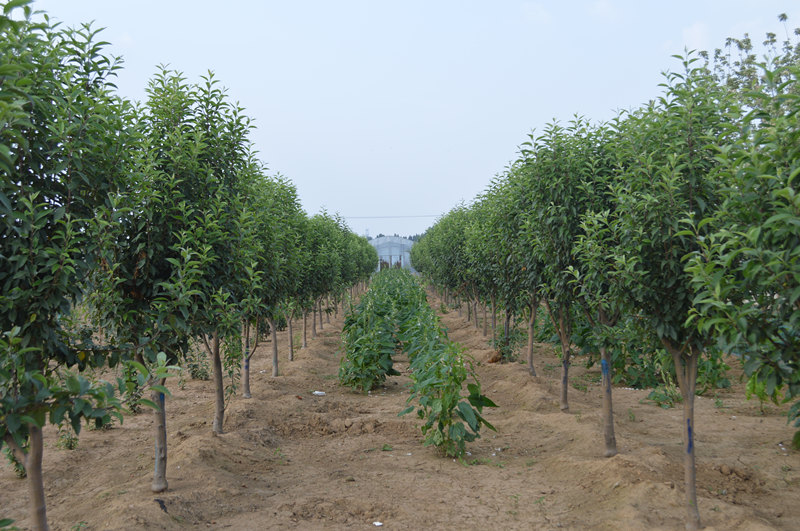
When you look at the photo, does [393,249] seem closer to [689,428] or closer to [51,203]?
[689,428]

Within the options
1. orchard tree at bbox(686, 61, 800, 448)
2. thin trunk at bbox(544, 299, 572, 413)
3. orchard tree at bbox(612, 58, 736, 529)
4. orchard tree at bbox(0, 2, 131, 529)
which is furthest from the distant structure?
orchard tree at bbox(686, 61, 800, 448)

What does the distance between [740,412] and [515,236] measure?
15.9 ft

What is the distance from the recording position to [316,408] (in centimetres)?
988

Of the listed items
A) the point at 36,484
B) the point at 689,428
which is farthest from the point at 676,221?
the point at 36,484

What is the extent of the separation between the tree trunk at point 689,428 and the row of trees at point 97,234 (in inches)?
169

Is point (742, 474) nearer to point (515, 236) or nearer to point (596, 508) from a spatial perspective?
point (596, 508)

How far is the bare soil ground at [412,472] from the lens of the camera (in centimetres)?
512

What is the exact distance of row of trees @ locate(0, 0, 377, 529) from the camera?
2.61 metres

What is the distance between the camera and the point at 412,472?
258 inches

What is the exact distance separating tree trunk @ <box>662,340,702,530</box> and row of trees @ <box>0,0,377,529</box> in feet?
14.0

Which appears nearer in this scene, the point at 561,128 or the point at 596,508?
the point at 596,508

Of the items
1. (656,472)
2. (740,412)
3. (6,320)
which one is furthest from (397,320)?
(6,320)

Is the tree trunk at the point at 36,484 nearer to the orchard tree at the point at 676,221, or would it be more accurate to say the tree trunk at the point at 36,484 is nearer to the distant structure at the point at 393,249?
the orchard tree at the point at 676,221

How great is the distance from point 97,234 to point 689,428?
5.14 m
